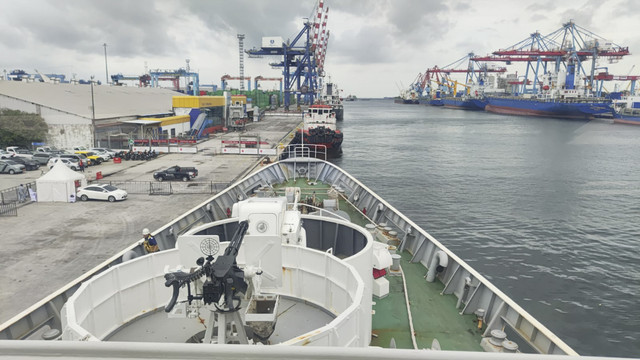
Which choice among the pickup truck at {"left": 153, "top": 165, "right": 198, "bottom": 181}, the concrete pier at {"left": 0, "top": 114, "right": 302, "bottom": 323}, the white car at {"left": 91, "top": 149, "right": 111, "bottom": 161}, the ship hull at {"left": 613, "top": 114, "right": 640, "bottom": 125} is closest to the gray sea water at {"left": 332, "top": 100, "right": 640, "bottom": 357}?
the pickup truck at {"left": 153, "top": 165, "right": 198, "bottom": 181}

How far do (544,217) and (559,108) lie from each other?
118654 millimetres

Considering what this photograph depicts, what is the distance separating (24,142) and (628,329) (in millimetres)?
66146

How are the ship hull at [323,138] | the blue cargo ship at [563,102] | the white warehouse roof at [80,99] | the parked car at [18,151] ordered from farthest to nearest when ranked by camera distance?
1. the blue cargo ship at [563,102]
2. the ship hull at [323,138]
3. the white warehouse roof at [80,99]
4. the parked car at [18,151]

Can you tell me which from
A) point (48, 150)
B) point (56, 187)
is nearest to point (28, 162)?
point (48, 150)

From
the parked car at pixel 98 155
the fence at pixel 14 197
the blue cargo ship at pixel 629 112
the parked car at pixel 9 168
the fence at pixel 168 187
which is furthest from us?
the blue cargo ship at pixel 629 112

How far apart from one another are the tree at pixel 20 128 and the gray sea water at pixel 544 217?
42.1 meters

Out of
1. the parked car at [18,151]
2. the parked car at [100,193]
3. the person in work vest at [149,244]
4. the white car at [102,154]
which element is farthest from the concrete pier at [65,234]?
the parked car at [18,151]

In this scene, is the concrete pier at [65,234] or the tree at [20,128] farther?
the tree at [20,128]

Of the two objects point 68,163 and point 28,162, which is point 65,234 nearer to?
point 68,163

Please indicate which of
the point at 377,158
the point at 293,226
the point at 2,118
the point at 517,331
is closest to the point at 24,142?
the point at 2,118

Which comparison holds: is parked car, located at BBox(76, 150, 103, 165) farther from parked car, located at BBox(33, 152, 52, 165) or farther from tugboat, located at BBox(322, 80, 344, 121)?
tugboat, located at BBox(322, 80, 344, 121)

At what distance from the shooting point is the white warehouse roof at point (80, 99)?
58844mm

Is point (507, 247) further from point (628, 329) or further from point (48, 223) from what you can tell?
point (48, 223)

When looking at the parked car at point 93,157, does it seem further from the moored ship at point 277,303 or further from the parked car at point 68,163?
the moored ship at point 277,303
